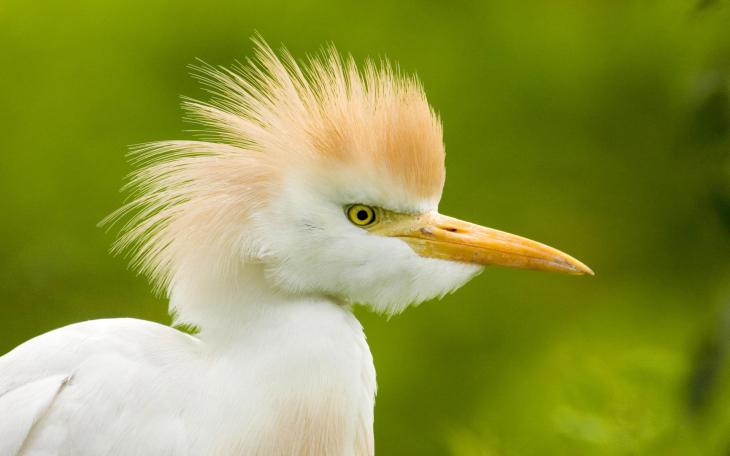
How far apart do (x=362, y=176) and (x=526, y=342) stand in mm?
2013

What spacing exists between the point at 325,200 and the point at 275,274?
0.11m

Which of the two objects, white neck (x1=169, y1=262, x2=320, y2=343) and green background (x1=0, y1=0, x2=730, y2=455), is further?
green background (x1=0, y1=0, x2=730, y2=455)

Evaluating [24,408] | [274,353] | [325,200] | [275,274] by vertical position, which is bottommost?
[24,408]

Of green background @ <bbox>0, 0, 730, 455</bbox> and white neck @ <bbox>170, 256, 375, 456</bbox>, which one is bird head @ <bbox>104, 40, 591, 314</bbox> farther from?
green background @ <bbox>0, 0, 730, 455</bbox>

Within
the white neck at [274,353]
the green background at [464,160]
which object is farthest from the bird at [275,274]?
the green background at [464,160]

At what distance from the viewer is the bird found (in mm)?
1129

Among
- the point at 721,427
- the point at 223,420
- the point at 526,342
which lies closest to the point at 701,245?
the point at 526,342

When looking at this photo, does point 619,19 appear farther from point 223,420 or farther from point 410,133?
point 223,420

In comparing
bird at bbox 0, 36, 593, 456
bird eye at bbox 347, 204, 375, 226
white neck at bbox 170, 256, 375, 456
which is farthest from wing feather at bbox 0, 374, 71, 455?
bird eye at bbox 347, 204, 375, 226

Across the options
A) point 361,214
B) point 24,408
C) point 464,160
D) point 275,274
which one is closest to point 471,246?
point 361,214

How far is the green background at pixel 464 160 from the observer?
2.89 meters

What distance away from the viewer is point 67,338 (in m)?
1.22

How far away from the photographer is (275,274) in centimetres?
114

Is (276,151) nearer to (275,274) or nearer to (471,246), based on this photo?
(275,274)
